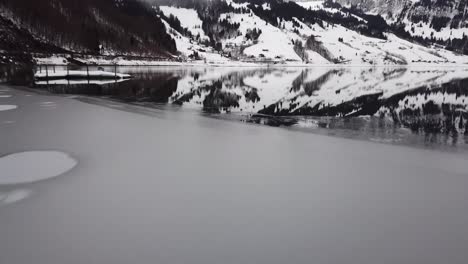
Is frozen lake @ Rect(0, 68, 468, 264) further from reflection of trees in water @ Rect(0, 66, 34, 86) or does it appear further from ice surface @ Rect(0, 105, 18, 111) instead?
reflection of trees in water @ Rect(0, 66, 34, 86)

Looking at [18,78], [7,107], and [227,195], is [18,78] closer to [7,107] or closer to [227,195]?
[7,107]

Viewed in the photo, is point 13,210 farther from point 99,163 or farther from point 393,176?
point 393,176

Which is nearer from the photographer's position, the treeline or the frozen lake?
the frozen lake

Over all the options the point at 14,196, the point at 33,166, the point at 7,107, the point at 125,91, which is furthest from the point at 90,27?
the point at 14,196

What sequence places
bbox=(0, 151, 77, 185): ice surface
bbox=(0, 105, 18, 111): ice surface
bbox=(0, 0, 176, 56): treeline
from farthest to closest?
bbox=(0, 0, 176, 56): treeline < bbox=(0, 105, 18, 111): ice surface < bbox=(0, 151, 77, 185): ice surface

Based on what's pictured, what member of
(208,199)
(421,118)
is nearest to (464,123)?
(421,118)

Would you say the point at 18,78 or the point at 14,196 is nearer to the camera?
the point at 14,196

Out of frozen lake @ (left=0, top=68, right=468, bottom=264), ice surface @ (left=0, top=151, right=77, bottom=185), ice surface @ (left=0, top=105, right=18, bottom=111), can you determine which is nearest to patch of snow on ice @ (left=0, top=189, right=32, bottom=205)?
frozen lake @ (left=0, top=68, right=468, bottom=264)

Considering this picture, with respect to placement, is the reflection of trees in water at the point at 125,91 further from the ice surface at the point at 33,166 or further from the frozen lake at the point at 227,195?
the ice surface at the point at 33,166

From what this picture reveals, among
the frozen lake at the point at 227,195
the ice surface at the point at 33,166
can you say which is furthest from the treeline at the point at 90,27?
the ice surface at the point at 33,166
